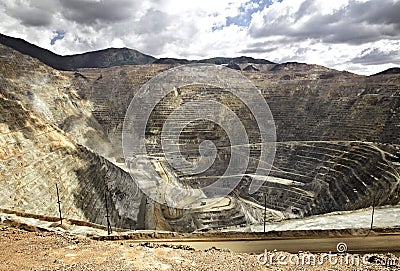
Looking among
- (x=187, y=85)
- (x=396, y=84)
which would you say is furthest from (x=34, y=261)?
(x=187, y=85)

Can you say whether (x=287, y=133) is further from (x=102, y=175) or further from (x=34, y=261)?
(x=34, y=261)

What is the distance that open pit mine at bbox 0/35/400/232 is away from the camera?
24234 mm

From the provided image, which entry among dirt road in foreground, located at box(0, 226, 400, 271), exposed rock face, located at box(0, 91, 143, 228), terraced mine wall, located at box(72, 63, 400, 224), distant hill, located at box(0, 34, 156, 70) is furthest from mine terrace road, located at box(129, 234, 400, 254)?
distant hill, located at box(0, 34, 156, 70)

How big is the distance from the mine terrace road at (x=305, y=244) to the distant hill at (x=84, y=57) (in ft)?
324

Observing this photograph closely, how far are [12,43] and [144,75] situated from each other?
46252 millimetres

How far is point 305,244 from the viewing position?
1048cm

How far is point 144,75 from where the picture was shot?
7594 cm

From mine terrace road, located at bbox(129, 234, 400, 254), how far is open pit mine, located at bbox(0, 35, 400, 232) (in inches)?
443

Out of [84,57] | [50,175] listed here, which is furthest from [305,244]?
[84,57]

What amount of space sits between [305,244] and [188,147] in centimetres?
4720

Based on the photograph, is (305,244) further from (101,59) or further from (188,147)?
(101,59)

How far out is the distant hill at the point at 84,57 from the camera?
315 ft

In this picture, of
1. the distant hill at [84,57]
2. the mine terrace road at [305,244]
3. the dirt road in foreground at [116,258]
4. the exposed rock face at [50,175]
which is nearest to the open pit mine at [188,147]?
the exposed rock face at [50,175]

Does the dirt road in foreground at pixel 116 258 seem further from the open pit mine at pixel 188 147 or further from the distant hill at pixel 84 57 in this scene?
the distant hill at pixel 84 57
